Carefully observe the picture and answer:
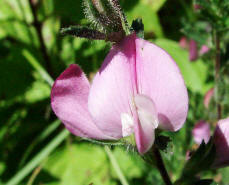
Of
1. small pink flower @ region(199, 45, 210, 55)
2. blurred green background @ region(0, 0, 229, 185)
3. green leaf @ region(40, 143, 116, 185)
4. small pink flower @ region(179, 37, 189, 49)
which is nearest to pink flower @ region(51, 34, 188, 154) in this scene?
blurred green background @ region(0, 0, 229, 185)

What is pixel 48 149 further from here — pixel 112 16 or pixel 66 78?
pixel 112 16

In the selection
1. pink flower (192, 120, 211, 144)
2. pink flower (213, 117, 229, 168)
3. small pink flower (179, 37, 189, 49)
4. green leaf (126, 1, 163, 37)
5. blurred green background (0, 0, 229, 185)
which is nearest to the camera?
pink flower (213, 117, 229, 168)

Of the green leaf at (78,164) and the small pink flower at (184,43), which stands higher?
the small pink flower at (184,43)

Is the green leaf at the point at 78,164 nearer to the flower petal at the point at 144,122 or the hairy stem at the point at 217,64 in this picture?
the hairy stem at the point at 217,64

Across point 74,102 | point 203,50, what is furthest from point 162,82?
point 203,50

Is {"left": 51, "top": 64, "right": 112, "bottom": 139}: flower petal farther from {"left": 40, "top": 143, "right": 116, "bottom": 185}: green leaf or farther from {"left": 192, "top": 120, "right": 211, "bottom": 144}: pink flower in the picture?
{"left": 40, "top": 143, "right": 116, "bottom": 185}: green leaf

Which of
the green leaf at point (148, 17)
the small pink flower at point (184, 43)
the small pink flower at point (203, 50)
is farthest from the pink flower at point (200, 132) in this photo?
the green leaf at point (148, 17)
